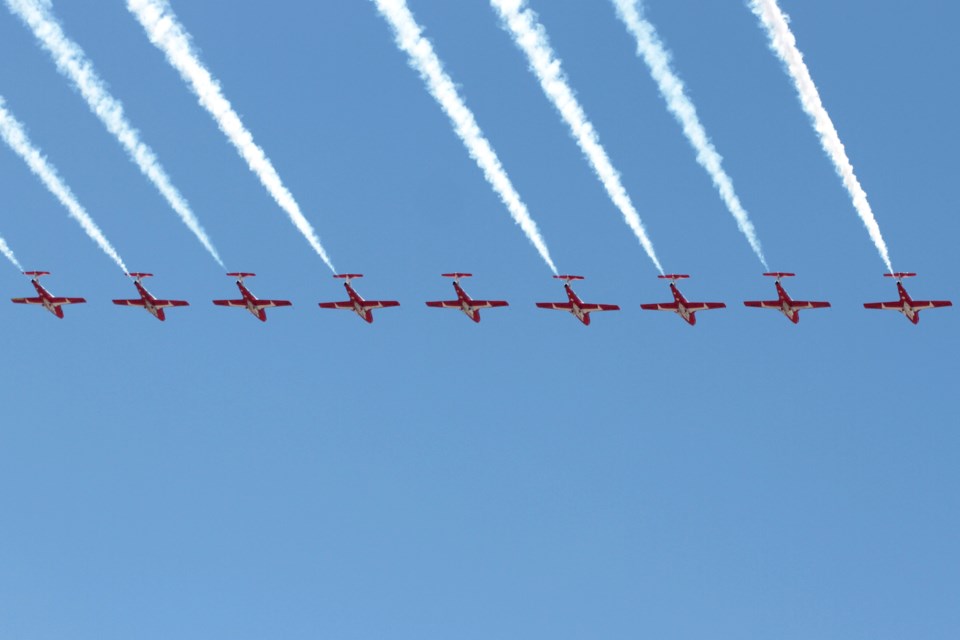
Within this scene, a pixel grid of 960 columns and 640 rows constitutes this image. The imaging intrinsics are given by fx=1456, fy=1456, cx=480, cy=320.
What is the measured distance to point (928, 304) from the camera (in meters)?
64.8

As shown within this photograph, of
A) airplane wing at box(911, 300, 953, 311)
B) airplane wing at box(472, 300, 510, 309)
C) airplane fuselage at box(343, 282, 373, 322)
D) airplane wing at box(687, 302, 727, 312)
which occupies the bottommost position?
airplane wing at box(911, 300, 953, 311)

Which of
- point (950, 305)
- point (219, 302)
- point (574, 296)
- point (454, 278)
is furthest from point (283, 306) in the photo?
point (950, 305)

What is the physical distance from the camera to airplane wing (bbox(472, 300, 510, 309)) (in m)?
66.9

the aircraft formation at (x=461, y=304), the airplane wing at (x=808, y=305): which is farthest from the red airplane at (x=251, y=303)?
the airplane wing at (x=808, y=305)

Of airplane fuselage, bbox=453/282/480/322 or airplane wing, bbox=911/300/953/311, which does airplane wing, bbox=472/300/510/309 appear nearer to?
airplane fuselage, bbox=453/282/480/322

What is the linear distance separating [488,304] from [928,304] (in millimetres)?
19711

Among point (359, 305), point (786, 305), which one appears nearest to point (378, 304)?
point (359, 305)

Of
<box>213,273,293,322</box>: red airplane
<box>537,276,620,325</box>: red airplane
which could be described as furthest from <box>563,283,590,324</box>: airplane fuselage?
<box>213,273,293,322</box>: red airplane

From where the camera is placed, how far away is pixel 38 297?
67875mm

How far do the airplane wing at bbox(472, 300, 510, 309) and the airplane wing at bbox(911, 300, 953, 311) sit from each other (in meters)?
18.3

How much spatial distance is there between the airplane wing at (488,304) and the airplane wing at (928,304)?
18277mm

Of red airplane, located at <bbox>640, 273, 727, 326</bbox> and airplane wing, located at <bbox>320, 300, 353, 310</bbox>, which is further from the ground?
airplane wing, located at <bbox>320, 300, 353, 310</bbox>

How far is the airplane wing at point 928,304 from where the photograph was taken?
2534 inches

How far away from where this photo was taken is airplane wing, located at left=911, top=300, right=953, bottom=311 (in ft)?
211
